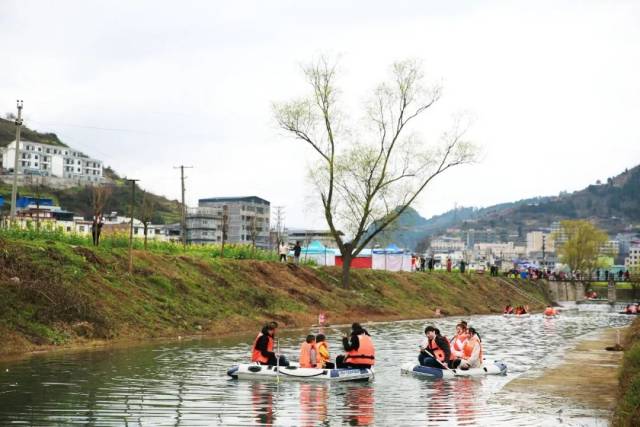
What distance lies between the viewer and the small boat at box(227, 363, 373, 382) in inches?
981

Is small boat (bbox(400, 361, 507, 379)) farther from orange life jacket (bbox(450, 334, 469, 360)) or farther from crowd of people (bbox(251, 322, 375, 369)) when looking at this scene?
crowd of people (bbox(251, 322, 375, 369))

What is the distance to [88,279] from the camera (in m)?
38.8

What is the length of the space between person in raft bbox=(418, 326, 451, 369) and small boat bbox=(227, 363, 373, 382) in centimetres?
294

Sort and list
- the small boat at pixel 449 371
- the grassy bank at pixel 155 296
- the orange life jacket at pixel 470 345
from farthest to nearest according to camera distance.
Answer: the grassy bank at pixel 155 296, the orange life jacket at pixel 470 345, the small boat at pixel 449 371

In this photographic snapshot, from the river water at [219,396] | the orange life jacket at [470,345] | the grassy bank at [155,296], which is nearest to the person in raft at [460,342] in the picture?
the orange life jacket at [470,345]

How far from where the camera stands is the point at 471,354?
2775 centimetres

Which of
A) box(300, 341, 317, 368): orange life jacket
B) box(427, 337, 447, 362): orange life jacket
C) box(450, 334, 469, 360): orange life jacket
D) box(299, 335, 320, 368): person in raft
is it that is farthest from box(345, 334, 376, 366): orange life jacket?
box(450, 334, 469, 360): orange life jacket

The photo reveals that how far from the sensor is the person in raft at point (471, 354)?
27264mm

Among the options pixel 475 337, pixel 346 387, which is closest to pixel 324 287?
pixel 475 337

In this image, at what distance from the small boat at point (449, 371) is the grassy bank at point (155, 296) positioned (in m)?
14.0

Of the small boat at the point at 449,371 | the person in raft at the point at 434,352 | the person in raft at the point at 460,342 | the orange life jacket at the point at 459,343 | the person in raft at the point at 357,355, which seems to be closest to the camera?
the person in raft at the point at 357,355

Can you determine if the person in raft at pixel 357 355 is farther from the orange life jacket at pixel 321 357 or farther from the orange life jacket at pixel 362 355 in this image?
the orange life jacket at pixel 321 357

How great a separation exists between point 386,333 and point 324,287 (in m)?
15.6

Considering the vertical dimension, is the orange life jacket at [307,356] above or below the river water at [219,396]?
above
